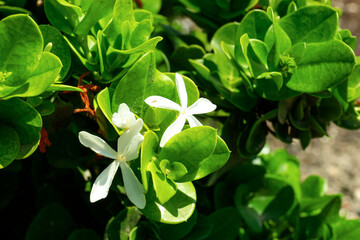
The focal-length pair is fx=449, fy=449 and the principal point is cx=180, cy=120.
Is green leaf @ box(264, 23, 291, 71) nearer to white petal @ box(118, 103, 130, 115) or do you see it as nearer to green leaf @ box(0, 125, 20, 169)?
white petal @ box(118, 103, 130, 115)

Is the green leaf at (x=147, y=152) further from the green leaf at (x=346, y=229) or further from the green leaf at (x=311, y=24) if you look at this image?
the green leaf at (x=346, y=229)

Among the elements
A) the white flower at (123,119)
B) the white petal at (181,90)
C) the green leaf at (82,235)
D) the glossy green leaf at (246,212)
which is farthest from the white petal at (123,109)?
the glossy green leaf at (246,212)

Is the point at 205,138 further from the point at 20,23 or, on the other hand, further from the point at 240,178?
the point at 240,178

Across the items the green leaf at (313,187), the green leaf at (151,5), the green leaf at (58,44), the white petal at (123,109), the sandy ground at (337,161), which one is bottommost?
the sandy ground at (337,161)

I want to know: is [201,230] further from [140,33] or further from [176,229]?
[140,33]

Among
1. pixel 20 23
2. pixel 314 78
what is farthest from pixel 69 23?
pixel 314 78

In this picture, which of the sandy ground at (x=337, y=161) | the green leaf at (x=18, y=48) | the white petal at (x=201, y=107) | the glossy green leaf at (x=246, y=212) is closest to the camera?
the green leaf at (x=18, y=48)
